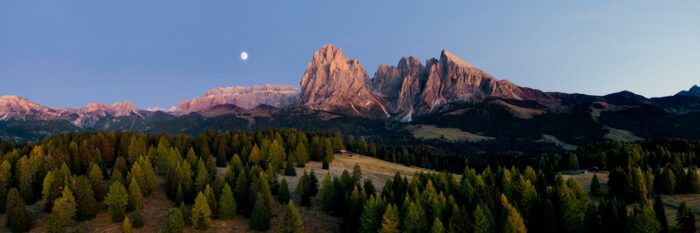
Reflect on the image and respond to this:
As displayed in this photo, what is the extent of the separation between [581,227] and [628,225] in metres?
9.48

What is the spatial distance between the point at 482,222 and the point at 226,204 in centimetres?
5069

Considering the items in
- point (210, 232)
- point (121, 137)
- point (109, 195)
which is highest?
point (121, 137)

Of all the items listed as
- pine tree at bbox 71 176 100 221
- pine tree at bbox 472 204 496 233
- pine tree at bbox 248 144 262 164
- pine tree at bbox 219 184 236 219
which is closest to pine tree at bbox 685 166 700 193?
pine tree at bbox 472 204 496 233

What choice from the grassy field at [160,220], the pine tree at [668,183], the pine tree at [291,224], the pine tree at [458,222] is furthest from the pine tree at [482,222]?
the pine tree at [668,183]

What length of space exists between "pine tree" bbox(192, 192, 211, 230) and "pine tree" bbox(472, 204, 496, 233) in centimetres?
4996

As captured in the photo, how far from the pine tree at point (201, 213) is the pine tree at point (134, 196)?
15.8 metres

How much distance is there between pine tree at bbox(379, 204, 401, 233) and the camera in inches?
3231

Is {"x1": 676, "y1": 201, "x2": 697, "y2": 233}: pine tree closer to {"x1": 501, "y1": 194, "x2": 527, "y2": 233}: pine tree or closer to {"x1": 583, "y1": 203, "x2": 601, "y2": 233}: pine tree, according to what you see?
{"x1": 583, "y1": 203, "x2": 601, "y2": 233}: pine tree

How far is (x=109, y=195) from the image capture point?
3738 inches

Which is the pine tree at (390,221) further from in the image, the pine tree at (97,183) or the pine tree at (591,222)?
the pine tree at (97,183)

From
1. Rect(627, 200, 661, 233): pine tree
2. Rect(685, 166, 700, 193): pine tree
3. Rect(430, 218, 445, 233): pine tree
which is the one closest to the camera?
Rect(627, 200, 661, 233): pine tree

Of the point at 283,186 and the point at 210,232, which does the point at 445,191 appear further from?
the point at 210,232

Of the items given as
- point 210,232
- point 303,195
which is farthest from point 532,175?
point 210,232

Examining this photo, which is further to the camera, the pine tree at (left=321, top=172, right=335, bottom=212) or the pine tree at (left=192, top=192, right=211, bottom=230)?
the pine tree at (left=321, top=172, right=335, bottom=212)
